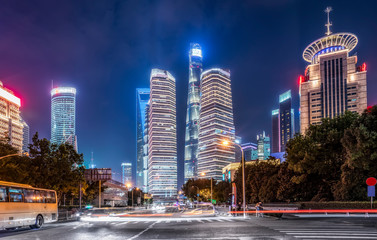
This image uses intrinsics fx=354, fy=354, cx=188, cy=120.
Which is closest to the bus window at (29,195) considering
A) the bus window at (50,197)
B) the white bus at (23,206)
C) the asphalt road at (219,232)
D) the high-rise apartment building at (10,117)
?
the white bus at (23,206)

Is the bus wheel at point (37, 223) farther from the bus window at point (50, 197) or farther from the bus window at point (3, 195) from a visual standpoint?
the bus window at point (3, 195)

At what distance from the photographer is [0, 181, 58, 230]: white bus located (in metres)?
21.1

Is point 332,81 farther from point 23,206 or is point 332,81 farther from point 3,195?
point 3,195

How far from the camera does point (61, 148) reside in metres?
50.3

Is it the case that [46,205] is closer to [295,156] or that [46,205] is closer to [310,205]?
[310,205]

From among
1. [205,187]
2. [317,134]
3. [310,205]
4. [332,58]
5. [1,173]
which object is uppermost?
[332,58]

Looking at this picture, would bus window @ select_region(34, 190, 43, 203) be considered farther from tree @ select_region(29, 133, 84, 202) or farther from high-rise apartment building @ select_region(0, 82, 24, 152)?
high-rise apartment building @ select_region(0, 82, 24, 152)

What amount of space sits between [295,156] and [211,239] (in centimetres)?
3384

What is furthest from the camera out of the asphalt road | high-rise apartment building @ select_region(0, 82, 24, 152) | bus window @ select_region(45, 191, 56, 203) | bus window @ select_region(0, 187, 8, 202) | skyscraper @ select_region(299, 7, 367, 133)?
high-rise apartment building @ select_region(0, 82, 24, 152)

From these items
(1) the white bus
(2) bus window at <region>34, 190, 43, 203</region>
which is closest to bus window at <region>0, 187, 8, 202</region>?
(1) the white bus

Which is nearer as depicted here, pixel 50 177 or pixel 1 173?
pixel 1 173

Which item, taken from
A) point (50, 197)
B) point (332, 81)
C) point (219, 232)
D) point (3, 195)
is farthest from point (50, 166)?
point (332, 81)

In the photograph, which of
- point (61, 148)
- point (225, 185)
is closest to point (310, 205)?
point (61, 148)

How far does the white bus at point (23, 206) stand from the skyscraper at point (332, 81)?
16007 cm
